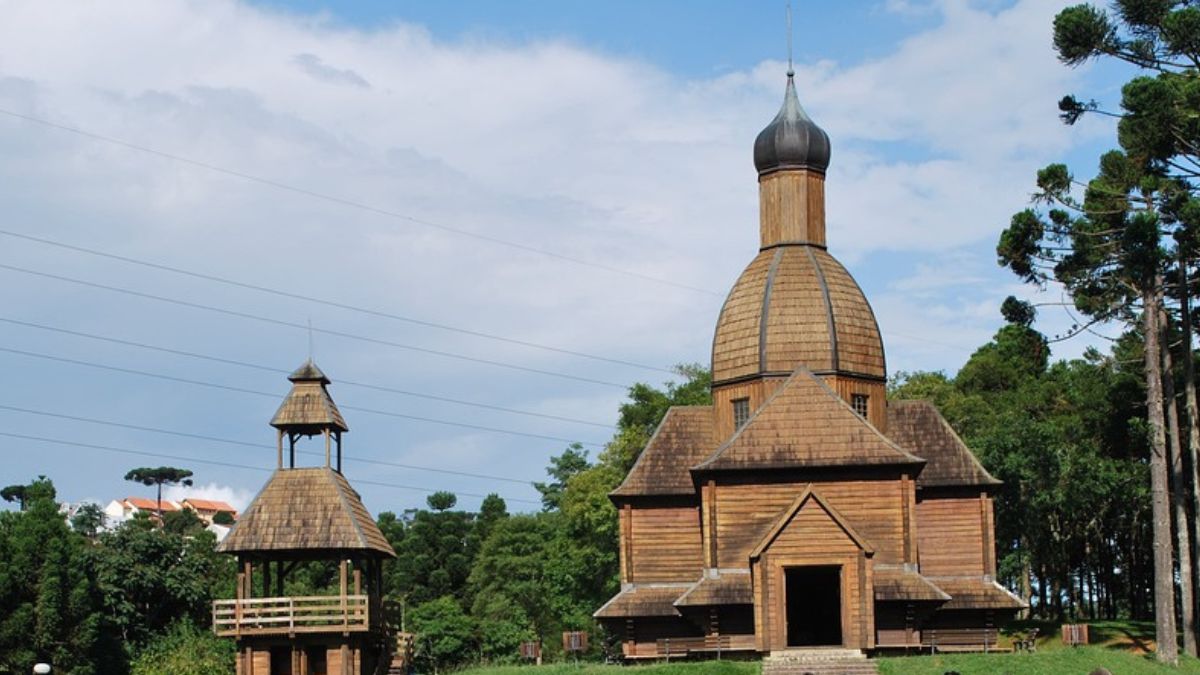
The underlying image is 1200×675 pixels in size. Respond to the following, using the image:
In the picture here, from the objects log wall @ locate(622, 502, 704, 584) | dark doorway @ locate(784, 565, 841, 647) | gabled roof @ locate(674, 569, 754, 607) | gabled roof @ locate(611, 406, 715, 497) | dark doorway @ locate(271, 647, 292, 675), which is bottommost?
dark doorway @ locate(271, 647, 292, 675)

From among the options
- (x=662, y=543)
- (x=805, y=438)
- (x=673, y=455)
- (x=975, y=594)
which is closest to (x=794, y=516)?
(x=805, y=438)

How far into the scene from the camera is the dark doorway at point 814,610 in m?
45.3

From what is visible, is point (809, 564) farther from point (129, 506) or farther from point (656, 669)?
point (129, 506)

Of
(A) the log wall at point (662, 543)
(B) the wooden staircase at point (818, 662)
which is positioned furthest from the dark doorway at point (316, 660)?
(B) the wooden staircase at point (818, 662)

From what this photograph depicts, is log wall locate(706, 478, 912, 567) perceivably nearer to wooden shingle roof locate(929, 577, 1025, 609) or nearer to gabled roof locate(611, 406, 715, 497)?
wooden shingle roof locate(929, 577, 1025, 609)

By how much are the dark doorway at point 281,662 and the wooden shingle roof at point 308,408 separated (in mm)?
6311

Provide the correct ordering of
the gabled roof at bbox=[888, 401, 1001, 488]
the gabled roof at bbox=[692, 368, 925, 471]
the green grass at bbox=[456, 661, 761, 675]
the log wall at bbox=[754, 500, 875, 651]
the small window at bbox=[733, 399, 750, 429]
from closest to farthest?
the green grass at bbox=[456, 661, 761, 675] → the log wall at bbox=[754, 500, 875, 651] → the gabled roof at bbox=[692, 368, 925, 471] → the gabled roof at bbox=[888, 401, 1001, 488] → the small window at bbox=[733, 399, 750, 429]

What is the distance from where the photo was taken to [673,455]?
47.1 metres

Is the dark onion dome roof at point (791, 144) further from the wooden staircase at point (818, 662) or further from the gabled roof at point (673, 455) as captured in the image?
the wooden staircase at point (818, 662)

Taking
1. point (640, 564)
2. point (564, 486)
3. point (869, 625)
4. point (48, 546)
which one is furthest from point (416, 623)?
point (869, 625)

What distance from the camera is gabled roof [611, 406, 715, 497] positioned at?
1811 inches

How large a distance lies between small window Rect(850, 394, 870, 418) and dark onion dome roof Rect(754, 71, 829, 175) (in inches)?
297

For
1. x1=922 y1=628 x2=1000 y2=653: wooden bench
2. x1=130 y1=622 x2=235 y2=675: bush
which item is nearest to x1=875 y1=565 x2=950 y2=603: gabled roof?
x1=922 y1=628 x2=1000 y2=653: wooden bench

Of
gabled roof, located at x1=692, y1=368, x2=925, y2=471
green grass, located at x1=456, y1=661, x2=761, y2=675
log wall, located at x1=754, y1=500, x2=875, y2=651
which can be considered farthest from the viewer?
gabled roof, located at x1=692, y1=368, x2=925, y2=471
